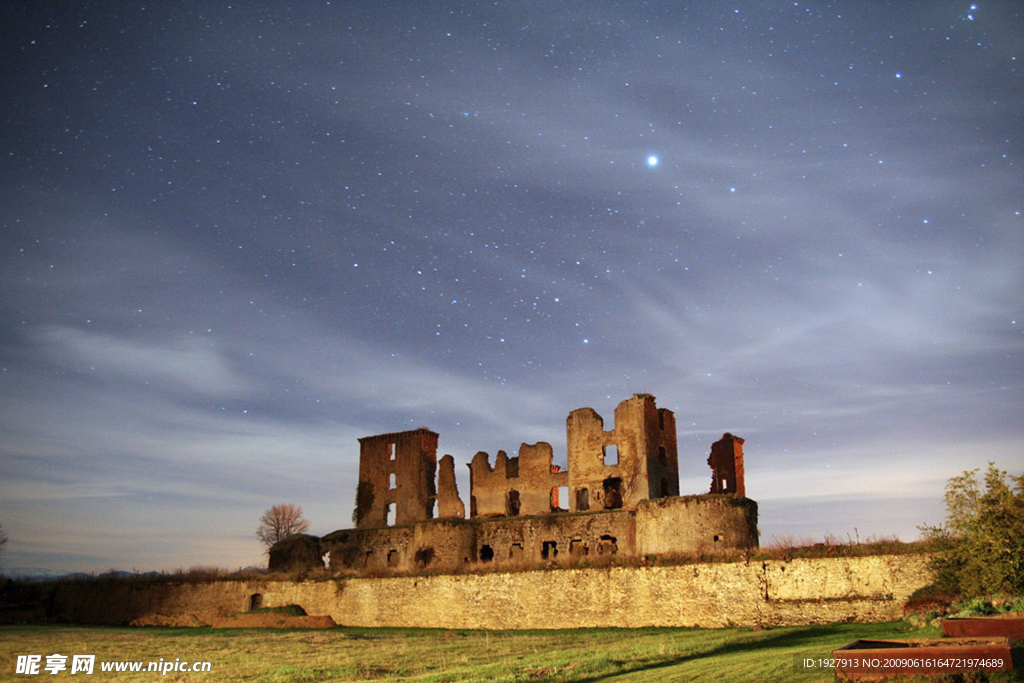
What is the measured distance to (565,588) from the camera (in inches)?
1006

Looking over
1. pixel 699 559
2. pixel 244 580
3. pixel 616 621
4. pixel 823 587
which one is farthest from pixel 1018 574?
pixel 244 580

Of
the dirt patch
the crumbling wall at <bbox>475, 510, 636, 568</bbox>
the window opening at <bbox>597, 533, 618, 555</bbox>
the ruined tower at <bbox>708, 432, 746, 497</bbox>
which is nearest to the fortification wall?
the dirt patch

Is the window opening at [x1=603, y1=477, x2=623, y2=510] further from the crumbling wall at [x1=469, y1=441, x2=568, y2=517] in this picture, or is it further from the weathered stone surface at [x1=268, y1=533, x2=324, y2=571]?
the weathered stone surface at [x1=268, y1=533, x2=324, y2=571]

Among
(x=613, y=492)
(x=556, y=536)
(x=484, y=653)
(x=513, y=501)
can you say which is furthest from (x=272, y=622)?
(x=613, y=492)

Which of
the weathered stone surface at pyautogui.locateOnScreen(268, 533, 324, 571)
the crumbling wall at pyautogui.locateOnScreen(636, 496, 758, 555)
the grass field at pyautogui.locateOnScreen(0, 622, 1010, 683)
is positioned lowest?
the grass field at pyautogui.locateOnScreen(0, 622, 1010, 683)

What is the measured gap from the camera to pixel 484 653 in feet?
59.4

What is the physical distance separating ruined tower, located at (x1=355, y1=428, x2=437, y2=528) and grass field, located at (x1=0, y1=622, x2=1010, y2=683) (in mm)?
20735

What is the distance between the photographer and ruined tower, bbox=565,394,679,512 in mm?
40562

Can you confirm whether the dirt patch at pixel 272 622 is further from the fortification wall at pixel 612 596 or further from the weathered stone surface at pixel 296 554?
the weathered stone surface at pixel 296 554

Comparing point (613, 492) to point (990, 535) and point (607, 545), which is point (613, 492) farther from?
point (990, 535)

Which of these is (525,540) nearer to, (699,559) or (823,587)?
(699,559)

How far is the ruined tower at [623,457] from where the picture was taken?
40562 millimetres

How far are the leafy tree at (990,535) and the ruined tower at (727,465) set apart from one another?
A: 28156 millimetres

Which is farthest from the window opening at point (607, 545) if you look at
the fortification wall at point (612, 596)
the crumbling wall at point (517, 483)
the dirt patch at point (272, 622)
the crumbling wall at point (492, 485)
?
the dirt patch at point (272, 622)
